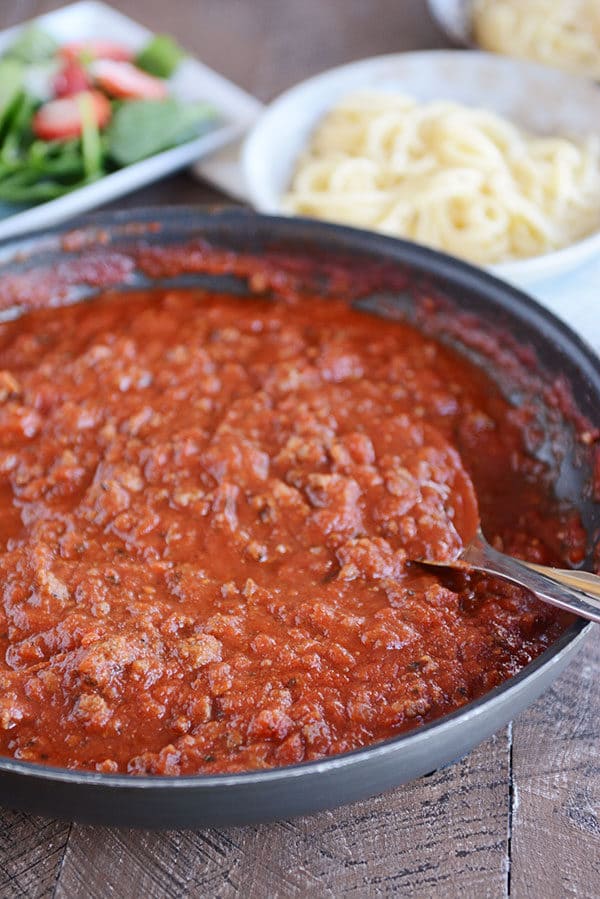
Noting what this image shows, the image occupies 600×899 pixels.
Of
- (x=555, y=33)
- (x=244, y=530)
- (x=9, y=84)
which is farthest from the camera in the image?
(x=555, y=33)

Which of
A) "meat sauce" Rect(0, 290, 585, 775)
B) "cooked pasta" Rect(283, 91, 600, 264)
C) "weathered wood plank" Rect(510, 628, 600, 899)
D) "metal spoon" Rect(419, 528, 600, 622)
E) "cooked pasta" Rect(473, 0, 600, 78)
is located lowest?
"weathered wood plank" Rect(510, 628, 600, 899)

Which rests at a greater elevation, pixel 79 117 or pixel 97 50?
pixel 97 50

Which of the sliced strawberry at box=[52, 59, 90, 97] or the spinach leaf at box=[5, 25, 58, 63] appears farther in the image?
the spinach leaf at box=[5, 25, 58, 63]

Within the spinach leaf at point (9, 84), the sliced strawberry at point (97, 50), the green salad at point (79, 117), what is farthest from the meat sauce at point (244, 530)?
the sliced strawberry at point (97, 50)

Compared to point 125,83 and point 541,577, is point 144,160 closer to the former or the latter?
point 125,83

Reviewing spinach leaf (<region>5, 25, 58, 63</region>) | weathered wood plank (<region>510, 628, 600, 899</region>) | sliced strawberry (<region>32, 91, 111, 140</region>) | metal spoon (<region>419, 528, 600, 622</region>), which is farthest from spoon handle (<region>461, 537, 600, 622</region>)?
spinach leaf (<region>5, 25, 58, 63</region>)

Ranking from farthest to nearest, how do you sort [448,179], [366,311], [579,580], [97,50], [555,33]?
[97,50]
[555,33]
[448,179]
[366,311]
[579,580]

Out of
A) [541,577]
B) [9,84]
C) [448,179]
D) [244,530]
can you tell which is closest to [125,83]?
[9,84]

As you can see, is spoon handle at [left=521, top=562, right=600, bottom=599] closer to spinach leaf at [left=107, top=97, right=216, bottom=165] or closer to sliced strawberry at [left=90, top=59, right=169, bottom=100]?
spinach leaf at [left=107, top=97, right=216, bottom=165]
